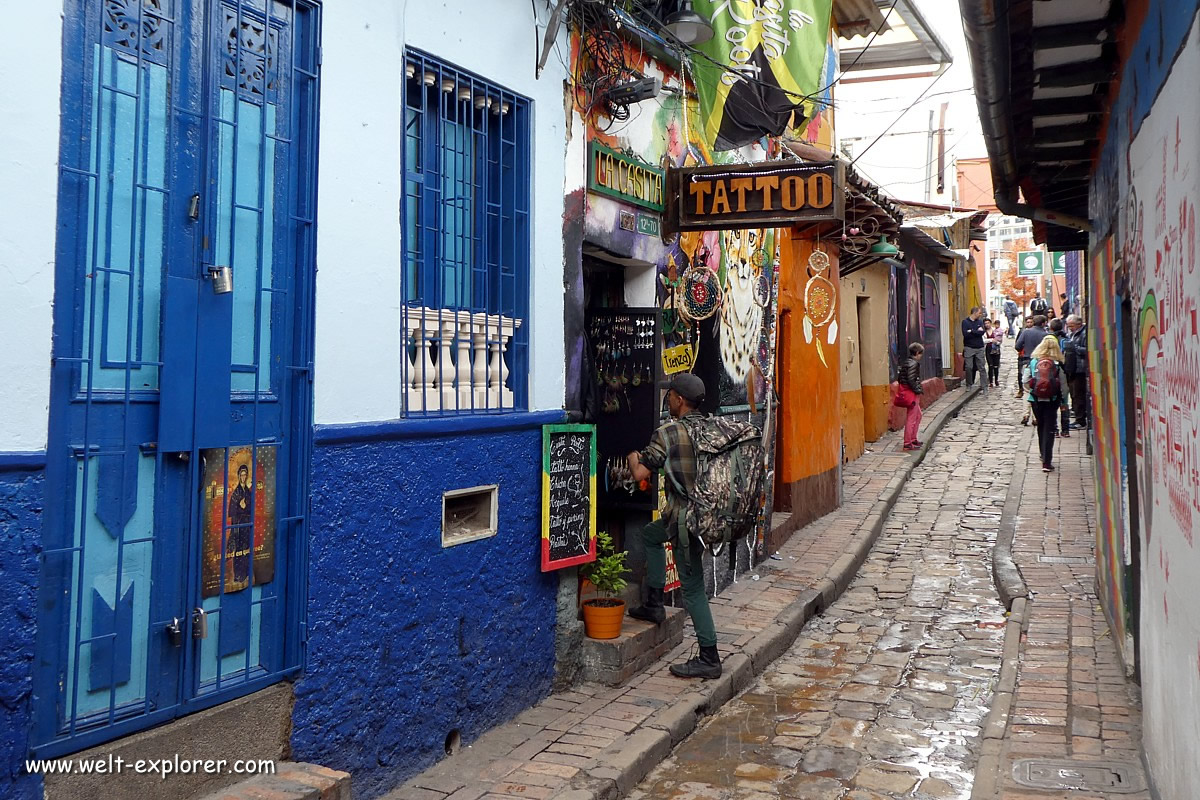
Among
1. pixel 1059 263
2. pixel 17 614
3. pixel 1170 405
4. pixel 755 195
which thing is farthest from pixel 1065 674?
pixel 1059 263

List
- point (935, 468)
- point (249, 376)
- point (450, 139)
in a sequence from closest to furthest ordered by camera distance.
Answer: point (249, 376) < point (450, 139) < point (935, 468)

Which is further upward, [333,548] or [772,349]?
[772,349]

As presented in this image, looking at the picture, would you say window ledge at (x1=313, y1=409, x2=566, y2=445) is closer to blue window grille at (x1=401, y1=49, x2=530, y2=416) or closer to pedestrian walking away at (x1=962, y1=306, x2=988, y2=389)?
blue window grille at (x1=401, y1=49, x2=530, y2=416)

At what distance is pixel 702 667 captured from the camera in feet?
21.2

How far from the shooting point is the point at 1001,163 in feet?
21.2

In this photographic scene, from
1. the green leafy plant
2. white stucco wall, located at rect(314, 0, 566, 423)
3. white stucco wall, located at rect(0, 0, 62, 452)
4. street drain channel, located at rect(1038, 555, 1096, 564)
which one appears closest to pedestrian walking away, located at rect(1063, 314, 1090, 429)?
street drain channel, located at rect(1038, 555, 1096, 564)

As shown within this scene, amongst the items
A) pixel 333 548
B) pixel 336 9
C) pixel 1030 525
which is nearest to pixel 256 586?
pixel 333 548

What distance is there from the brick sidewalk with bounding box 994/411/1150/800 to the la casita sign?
331cm

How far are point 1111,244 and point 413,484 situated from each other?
443cm

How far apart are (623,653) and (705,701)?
1.96ft

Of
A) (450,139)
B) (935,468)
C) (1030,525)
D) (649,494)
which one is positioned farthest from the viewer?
(935,468)

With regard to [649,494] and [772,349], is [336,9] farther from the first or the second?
[772,349]

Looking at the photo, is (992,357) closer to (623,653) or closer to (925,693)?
(925,693)

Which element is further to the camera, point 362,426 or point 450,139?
point 450,139
